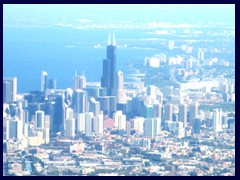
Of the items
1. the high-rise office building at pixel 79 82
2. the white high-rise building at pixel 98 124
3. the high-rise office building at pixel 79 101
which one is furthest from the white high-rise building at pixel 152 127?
the high-rise office building at pixel 79 82

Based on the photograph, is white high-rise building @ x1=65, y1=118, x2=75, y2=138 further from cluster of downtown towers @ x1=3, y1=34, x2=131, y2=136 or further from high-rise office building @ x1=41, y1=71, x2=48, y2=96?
high-rise office building @ x1=41, y1=71, x2=48, y2=96

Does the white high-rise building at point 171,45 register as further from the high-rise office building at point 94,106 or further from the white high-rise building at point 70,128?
the white high-rise building at point 70,128

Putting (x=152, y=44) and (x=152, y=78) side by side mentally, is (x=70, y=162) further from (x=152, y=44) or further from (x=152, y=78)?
(x=152, y=44)

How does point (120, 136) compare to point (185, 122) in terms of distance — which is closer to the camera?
point (120, 136)

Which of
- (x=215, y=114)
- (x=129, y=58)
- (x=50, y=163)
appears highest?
(x=129, y=58)

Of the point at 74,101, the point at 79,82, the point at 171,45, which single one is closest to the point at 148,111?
the point at 74,101
